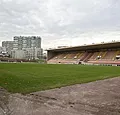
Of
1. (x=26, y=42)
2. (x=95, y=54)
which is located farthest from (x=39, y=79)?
(x=26, y=42)

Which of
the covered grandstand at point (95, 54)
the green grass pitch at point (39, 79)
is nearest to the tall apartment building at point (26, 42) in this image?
the covered grandstand at point (95, 54)

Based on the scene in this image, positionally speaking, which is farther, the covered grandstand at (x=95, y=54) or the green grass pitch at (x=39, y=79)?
the covered grandstand at (x=95, y=54)

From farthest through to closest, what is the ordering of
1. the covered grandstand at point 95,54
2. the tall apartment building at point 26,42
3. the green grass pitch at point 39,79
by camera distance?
the tall apartment building at point 26,42 → the covered grandstand at point 95,54 → the green grass pitch at point 39,79

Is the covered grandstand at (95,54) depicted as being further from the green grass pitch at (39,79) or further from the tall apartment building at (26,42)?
the tall apartment building at (26,42)

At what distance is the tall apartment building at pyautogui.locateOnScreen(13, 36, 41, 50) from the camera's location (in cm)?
18088

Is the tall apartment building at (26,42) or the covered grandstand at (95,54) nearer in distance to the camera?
the covered grandstand at (95,54)

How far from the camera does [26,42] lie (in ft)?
603

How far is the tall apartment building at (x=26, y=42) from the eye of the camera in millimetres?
180875

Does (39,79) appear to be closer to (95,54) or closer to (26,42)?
(95,54)

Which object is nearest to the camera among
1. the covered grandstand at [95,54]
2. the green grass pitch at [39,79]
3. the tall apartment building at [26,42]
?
the green grass pitch at [39,79]

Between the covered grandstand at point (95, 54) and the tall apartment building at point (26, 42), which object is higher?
the tall apartment building at point (26, 42)

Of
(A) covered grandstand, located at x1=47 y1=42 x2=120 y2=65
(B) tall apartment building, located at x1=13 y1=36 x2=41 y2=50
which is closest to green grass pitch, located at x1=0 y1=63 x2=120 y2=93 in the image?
(A) covered grandstand, located at x1=47 y1=42 x2=120 y2=65

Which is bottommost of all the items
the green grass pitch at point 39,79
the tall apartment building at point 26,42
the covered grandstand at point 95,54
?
the green grass pitch at point 39,79

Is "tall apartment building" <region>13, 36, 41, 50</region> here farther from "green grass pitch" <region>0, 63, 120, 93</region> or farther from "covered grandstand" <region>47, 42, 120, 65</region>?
"green grass pitch" <region>0, 63, 120, 93</region>
